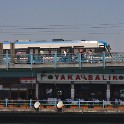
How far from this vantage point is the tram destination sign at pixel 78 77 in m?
39.1

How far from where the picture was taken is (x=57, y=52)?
136 ft

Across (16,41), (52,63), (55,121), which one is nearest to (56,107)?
(55,121)

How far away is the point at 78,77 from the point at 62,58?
2.67m

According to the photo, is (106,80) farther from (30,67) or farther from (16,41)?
(16,41)

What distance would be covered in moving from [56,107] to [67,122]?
60.1 inches

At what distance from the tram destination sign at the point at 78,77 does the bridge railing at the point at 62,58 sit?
1985mm

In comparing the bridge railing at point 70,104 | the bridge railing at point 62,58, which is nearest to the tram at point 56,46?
the bridge railing at point 62,58

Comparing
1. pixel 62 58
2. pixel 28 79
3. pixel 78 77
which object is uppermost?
pixel 62 58

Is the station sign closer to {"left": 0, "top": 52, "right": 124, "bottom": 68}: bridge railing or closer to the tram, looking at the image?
{"left": 0, "top": 52, "right": 124, "bottom": 68}: bridge railing

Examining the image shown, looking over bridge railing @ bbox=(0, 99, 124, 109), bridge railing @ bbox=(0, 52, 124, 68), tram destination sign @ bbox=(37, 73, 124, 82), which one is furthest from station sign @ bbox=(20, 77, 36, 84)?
bridge railing @ bbox=(0, 99, 124, 109)

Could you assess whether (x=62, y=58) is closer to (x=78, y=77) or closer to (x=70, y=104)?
(x=78, y=77)

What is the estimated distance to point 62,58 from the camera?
37938 mm

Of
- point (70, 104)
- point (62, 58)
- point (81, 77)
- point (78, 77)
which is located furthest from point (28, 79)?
point (70, 104)

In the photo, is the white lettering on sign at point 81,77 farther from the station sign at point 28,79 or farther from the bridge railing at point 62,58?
the bridge railing at point 62,58
